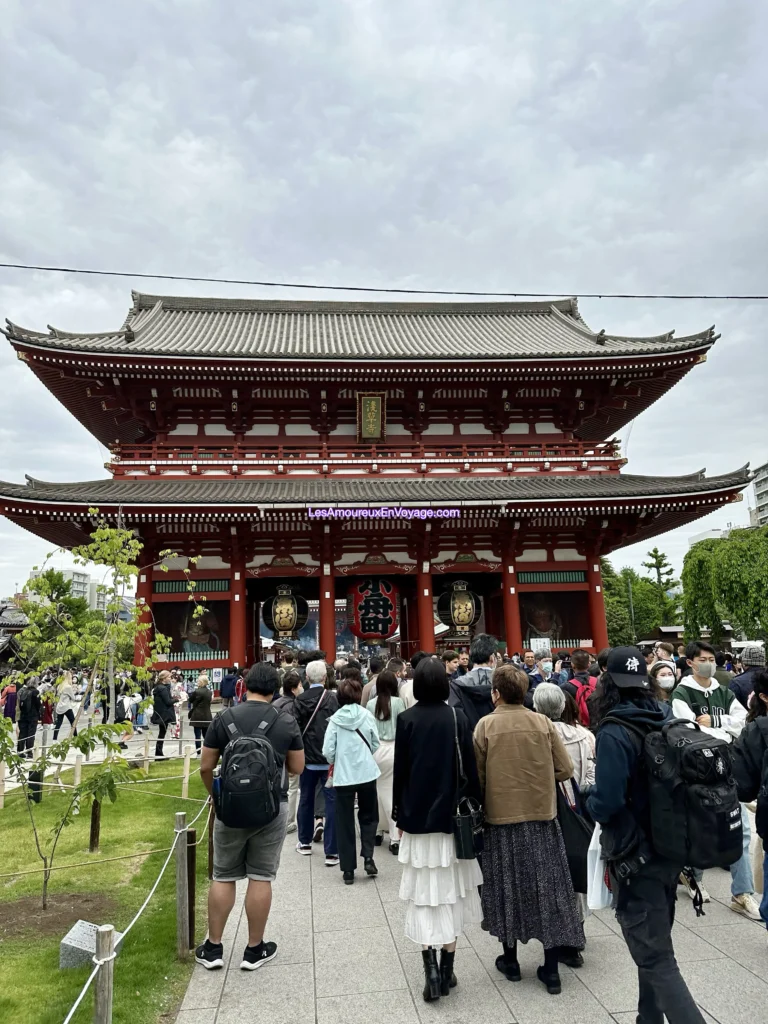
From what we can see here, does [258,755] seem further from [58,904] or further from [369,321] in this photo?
[369,321]

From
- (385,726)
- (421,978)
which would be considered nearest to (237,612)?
(385,726)

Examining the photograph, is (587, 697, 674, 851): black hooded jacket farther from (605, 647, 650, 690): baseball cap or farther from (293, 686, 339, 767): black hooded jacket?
(293, 686, 339, 767): black hooded jacket

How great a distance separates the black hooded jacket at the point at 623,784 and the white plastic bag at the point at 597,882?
1.02 ft

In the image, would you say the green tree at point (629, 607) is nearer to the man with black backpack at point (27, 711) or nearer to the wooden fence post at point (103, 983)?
the man with black backpack at point (27, 711)

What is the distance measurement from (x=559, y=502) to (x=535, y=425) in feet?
14.5

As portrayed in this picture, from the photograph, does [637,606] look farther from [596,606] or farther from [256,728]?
[256,728]

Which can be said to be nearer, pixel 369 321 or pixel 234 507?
pixel 234 507

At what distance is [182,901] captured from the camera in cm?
448

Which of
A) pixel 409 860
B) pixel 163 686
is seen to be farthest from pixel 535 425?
pixel 409 860

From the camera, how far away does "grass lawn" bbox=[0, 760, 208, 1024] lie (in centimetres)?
397

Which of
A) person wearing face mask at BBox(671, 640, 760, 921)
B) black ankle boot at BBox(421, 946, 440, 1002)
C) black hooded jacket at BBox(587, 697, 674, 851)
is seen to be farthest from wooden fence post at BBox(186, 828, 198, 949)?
person wearing face mask at BBox(671, 640, 760, 921)

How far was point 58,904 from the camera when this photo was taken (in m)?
5.62

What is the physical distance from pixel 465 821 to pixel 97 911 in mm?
3763

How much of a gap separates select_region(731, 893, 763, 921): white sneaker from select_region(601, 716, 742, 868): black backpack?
107 inches
